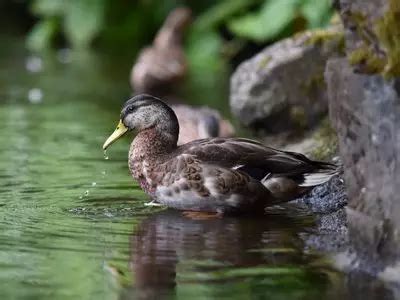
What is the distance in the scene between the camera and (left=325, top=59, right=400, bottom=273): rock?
5.46 m

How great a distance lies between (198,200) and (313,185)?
752 mm

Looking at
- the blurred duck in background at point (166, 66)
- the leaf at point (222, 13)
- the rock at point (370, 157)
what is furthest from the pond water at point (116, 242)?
the leaf at point (222, 13)

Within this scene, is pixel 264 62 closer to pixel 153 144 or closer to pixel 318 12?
pixel 153 144

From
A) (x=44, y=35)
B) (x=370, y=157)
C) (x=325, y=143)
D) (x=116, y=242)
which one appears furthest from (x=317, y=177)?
(x=44, y=35)

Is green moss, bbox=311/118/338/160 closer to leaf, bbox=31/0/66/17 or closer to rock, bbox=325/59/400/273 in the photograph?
rock, bbox=325/59/400/273

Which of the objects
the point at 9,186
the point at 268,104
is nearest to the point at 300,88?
the point at 268,104

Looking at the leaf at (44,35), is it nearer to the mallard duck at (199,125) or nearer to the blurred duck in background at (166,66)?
the blurred duck in background at (166,66)

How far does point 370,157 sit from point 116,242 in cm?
163

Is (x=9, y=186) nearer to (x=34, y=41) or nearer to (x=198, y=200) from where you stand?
(x=198, y=200)

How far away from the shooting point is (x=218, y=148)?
7461 millimetres

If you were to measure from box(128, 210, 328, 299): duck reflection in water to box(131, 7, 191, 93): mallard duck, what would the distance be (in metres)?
8.19

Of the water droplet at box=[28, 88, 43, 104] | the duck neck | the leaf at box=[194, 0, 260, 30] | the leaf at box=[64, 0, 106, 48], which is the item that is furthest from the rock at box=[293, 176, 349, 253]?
the leaf at box=[64, 0, 106, 48]

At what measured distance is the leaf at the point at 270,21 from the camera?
1666 cm

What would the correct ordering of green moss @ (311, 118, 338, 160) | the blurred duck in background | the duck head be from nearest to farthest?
the duck head → green moss @ (311, 118, 338, 160) → the blurred duck in background
